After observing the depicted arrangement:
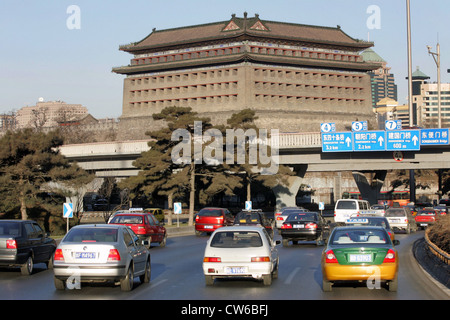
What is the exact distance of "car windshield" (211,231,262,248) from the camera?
15875mm

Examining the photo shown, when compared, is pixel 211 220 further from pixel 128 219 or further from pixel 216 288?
pixel 216 288

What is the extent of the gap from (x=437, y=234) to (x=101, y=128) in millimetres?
110214

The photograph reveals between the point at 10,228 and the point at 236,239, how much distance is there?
658 centimetres

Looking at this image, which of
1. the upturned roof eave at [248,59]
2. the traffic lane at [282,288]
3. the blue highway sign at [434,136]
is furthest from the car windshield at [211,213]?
the upturned roof eave at [248,59]

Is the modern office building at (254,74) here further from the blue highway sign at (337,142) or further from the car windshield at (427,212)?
the car windshield at (427,212)

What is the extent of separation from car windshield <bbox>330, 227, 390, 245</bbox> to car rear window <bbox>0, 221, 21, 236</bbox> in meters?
8.64

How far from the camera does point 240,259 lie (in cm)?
1554

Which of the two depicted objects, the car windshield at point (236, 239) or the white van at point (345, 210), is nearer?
the car windshield at point (236, 239)

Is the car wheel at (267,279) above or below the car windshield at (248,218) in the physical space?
below

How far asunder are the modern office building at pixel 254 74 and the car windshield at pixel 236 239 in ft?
276

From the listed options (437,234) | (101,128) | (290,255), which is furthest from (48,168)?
(101,128)

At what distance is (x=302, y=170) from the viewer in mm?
63312

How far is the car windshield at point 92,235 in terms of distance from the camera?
49.2 feet
